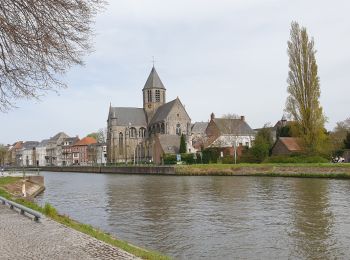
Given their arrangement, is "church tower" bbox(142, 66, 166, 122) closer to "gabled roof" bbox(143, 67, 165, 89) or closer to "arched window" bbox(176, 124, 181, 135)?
"gabled roof" bbox(143, 67, 165, 89)

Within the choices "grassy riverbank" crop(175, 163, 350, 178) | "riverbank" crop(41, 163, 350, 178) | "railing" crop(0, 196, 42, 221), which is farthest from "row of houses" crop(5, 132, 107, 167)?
"railing" crop(0, 196, 42, 221)

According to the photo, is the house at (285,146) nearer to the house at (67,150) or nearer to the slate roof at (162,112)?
the slate roof at (162,112)

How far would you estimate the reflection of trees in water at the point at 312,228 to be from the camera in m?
12.5

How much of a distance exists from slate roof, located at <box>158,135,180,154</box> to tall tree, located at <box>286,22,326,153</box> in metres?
45.2

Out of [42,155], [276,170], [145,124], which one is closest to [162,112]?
[145,124]

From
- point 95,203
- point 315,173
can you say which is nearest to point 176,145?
point 315,173

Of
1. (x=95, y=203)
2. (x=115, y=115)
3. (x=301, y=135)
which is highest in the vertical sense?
(x=115, y=115)

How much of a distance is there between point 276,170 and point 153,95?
8063 cm

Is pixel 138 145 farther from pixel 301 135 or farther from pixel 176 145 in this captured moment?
pixel 301 135

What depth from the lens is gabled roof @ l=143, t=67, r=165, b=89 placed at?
427 ft

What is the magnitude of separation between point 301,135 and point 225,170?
10.9m

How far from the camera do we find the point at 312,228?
15930 millimetres

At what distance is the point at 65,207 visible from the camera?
25.3 metres

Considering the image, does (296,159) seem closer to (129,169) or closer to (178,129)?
(129,169)
